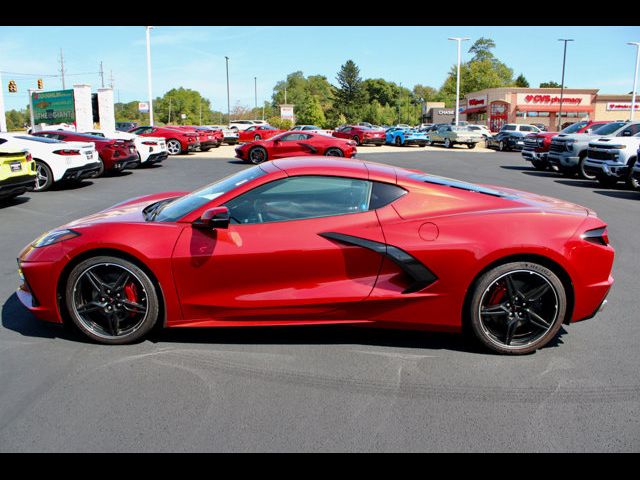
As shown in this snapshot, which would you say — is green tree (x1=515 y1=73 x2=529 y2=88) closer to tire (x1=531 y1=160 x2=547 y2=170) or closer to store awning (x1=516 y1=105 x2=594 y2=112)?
store awning (x1=516 y1=105 x2=594 y2=112)

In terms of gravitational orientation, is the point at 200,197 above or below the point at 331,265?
above

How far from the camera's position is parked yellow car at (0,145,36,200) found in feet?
32.8

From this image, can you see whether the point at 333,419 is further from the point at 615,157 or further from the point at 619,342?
the point at 615,157

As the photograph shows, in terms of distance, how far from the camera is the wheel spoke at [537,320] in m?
4.04

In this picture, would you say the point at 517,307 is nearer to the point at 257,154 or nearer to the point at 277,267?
the point at 277,267

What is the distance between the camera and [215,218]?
154 inches

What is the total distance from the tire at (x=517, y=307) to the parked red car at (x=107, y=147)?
45.4ft

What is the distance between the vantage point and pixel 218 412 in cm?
320

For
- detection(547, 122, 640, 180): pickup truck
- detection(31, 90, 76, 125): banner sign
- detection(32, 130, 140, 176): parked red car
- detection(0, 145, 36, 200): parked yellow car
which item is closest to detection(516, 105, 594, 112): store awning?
detection(31, 90, 76, 125): banner sign

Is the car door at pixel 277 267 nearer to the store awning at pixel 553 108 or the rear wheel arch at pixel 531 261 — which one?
the rear wheel arch at pixel 531 261

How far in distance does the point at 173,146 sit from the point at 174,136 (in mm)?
539

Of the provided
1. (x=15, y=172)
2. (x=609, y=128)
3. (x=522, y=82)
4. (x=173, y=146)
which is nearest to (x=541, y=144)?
(x=609, y=128)
